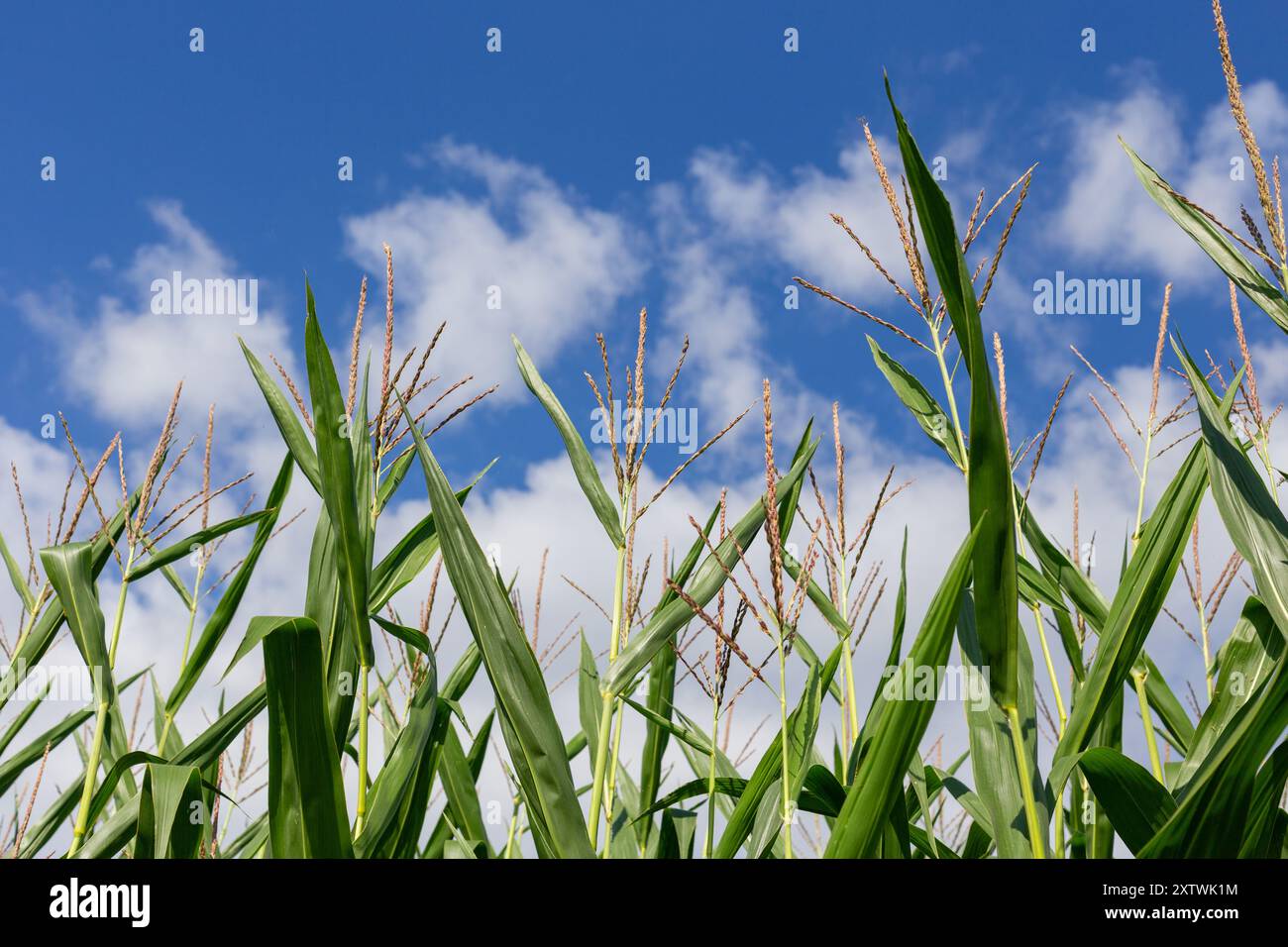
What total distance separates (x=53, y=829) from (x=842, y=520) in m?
2.53

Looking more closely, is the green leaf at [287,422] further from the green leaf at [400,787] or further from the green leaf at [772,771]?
the green leaf at [772,771]

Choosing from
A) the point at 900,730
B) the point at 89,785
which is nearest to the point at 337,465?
the point at 900,730

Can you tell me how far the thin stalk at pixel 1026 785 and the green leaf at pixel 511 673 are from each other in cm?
64

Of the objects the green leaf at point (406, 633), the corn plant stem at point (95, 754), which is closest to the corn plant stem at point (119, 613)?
the corn plant stem at point (95, 754)

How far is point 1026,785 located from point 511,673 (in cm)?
77

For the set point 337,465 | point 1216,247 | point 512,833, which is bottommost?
point 512,833

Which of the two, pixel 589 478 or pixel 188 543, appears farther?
pixel 188 543

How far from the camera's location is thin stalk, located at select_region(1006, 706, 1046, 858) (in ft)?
4.07

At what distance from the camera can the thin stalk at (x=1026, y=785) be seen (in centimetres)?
124

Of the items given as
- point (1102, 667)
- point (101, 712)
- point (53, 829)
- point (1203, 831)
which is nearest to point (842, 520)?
point (1102, 667)

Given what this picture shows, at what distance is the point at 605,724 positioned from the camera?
64.1 inches

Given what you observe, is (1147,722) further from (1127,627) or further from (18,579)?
(18,579)

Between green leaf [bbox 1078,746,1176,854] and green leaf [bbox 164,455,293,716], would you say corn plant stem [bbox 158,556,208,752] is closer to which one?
green leaf [bbox 164,455,293,716]
